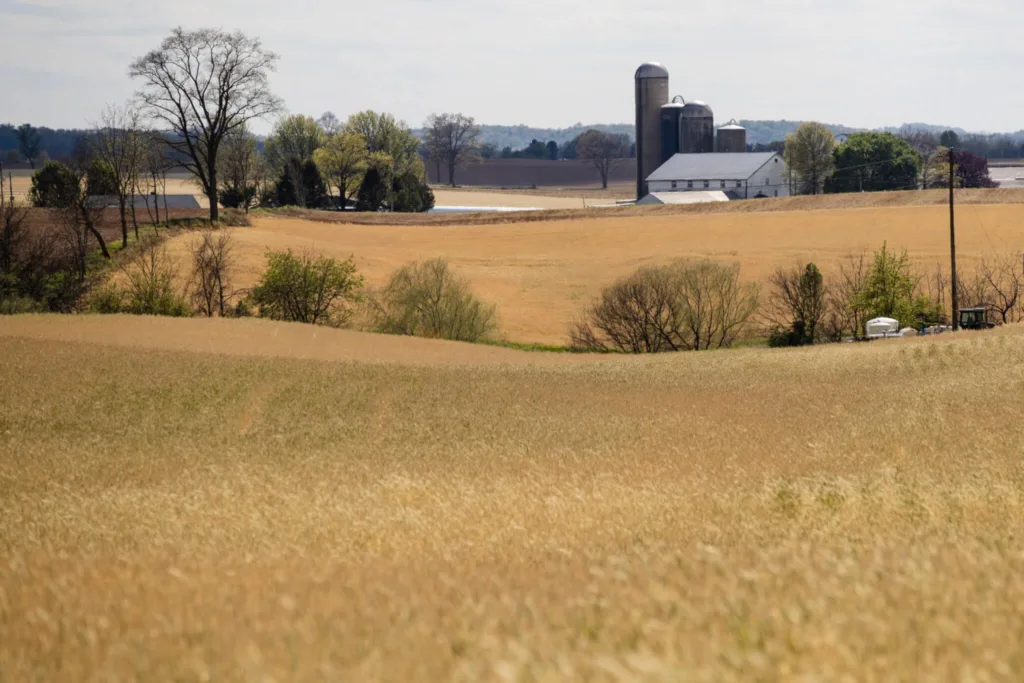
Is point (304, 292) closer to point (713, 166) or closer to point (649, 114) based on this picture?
point (713, 166)

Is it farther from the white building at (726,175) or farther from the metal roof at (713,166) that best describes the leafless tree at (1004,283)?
the metal roof at (713,166)

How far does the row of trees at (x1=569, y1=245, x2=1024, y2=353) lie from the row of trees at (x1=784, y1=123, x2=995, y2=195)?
224 feet

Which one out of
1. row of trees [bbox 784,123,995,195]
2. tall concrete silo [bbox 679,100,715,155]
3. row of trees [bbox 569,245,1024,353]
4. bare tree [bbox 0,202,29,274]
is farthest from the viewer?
tall concrete silo [bbox 679,100,715,155]

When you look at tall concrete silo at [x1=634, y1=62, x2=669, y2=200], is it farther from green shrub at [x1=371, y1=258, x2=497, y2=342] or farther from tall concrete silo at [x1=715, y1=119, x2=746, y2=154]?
green shrub at [x1=371, y1=258, x2=497, y2=342]

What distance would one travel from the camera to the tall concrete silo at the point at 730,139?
15238cm

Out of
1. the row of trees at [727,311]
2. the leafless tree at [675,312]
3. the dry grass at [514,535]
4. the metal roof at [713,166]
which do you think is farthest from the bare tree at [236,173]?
the dry grass at [514,535]

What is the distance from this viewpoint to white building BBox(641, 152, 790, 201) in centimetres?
13162

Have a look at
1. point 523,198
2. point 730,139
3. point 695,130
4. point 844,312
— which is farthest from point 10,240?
point 523,198

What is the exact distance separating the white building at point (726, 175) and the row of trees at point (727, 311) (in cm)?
7519

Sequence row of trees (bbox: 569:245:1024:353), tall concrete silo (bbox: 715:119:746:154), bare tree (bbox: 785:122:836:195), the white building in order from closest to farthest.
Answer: row of trees (bbox: 569:245:1024:353) < the white building < bare tree (bbox: 785:122:836:195) < tall concrete silo (bbox: 715:119:746:154)

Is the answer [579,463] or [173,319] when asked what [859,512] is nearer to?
[579,463]

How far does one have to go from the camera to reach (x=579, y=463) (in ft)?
48.3

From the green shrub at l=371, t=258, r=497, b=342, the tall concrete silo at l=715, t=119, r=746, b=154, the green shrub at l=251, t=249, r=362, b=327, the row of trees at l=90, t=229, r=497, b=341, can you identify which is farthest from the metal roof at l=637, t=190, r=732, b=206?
the green shrub at l=251, t=249, r=362, b=327

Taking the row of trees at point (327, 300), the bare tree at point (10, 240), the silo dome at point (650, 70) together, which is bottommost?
the row of trees at point (327, 300)
